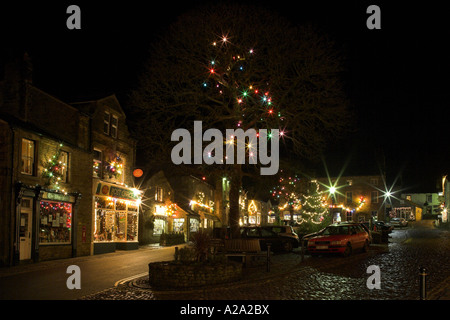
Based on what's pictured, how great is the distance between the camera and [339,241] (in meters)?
19.3

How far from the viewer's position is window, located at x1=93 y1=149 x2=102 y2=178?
25.7m

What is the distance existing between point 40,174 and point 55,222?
9.06 feet

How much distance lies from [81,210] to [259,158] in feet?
34.4

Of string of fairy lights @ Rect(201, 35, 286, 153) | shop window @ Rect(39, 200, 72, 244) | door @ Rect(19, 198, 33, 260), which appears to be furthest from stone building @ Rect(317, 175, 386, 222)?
door @ Rect(19, 198, 33, 260)

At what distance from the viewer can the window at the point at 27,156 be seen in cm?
1947

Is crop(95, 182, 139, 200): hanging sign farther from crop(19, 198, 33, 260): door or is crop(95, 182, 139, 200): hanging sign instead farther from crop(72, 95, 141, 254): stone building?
crop(19, 198, 33, 260): door

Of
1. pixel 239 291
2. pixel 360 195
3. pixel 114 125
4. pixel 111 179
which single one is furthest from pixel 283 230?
pixel 360 195

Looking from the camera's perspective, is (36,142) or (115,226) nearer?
(36,142)

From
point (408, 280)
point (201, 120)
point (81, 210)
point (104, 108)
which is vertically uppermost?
point (104, 108)

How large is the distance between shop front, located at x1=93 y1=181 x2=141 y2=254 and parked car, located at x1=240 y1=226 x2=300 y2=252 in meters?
8.06

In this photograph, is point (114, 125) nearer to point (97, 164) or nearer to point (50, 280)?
point (97, 164)
